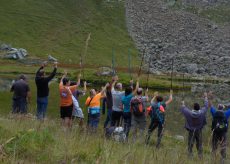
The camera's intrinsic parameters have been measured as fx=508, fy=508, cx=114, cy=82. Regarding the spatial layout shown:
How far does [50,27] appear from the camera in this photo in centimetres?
13762

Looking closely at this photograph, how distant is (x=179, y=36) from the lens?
454ft

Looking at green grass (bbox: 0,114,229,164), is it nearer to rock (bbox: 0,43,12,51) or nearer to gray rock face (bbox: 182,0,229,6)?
Answer: rock (bbox: 0,43,12,51)

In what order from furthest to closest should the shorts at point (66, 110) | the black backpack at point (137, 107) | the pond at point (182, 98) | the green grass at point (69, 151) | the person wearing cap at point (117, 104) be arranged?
the pond at point (182, 98) → the person wearing cap at point (117, 104) → the shorts at point (66, 110) → the black backpack at point (137, 107) → the green grass at point (69, 151)

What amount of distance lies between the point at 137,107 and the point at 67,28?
4613 inches

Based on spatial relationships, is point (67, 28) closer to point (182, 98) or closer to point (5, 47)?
point (5, 47)

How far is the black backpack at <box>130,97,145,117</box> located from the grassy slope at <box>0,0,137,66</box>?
92375 millimetres

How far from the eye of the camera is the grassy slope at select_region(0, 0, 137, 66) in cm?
12362

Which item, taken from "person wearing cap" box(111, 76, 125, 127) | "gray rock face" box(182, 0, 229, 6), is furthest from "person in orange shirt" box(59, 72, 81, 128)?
"gray rock face" box(182, 0, 229, 6)

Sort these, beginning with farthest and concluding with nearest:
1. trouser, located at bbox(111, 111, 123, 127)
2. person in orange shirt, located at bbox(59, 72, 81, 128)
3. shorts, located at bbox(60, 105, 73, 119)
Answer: trouser, located at bbox(111, 111, 123, 127)
shorts, located at bbox(60, 105, 73, 119)
person in orange shirt, located at bbox(59, 72, 81, 128)

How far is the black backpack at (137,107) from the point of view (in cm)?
2270

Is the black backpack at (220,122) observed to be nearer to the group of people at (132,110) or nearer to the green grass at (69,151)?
the group of people at (132,110)

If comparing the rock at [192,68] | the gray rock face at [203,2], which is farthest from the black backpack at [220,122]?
the gray rock face at [203,2]

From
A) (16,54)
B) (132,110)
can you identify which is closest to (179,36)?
(16,54)

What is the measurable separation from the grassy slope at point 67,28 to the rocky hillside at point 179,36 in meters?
4.71
